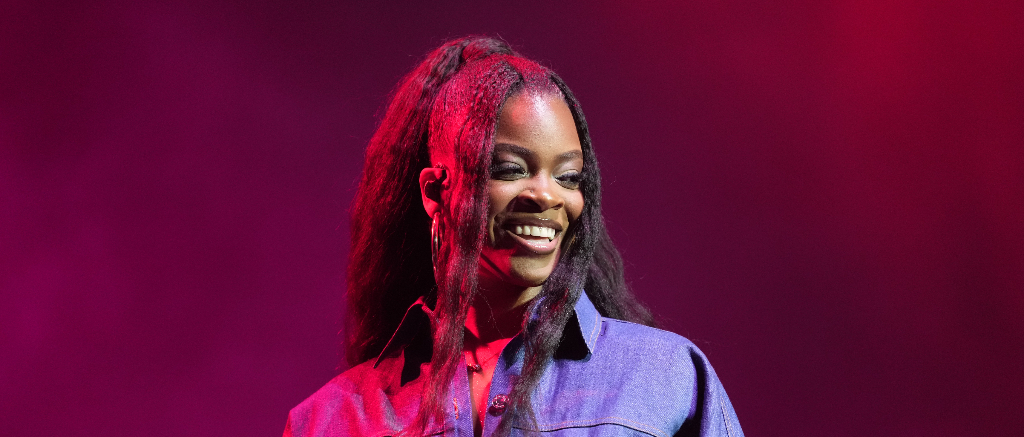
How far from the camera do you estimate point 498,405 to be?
5.25 feet

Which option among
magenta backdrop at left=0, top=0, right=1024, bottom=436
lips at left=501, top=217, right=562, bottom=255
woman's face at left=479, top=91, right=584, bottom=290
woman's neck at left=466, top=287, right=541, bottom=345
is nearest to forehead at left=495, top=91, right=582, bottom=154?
woman's face at left=479, top=91, right=584, bottom=290

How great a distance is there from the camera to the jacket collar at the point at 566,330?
1.68m

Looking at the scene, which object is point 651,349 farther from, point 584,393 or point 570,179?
point 570,179

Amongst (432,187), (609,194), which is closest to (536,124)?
(432,187)

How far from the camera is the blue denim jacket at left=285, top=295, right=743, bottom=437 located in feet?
5.17

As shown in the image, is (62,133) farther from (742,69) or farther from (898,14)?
(898,14)

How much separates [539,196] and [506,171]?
0.08 meters

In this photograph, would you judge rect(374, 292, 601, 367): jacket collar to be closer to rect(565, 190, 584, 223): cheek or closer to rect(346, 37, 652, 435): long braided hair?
rect(346, 37, 652, 435): long braided hair

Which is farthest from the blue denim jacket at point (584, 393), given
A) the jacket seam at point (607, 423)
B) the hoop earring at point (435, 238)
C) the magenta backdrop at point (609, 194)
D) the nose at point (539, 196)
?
the magenta backdrop at point (609, 194)

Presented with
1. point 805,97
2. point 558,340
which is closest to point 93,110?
point 558,340

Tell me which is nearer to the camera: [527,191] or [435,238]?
[527,191]

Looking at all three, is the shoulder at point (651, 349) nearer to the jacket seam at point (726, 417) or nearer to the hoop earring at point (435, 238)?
the jacket seam at point (726, 417)

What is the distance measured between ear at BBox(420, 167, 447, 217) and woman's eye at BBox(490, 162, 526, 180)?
0.42 feet

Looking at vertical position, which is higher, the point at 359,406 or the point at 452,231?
the point at 452,231
